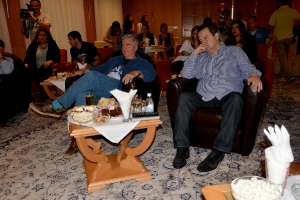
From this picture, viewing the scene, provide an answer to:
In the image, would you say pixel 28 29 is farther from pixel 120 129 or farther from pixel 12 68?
pixel 120 129

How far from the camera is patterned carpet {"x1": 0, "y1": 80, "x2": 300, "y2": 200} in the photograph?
72.9 inches

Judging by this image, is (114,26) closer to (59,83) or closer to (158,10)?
(59,83)

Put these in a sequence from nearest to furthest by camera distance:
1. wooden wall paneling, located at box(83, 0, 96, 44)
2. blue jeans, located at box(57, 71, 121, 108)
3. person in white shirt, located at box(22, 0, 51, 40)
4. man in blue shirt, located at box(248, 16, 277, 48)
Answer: blue jeans, located at box(57, 71, 121, 108)
man in blue shirt, located at box(248, 16, 277, 48)
person in white shirt, located at box(22, 0, 51, 40)
wooden wall paneling, located at box(83, 0, 96, 44)

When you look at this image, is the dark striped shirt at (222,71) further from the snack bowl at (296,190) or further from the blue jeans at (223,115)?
the snack bowl at (296,190)

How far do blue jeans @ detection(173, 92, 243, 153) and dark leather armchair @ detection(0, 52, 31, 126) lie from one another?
7.24 feet

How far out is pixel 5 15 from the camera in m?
5.21

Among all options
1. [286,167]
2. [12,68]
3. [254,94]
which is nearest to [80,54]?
[12,68]

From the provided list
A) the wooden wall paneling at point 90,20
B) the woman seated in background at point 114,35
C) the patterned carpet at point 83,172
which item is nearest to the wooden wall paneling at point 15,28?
the woman seated in background at point 114,35

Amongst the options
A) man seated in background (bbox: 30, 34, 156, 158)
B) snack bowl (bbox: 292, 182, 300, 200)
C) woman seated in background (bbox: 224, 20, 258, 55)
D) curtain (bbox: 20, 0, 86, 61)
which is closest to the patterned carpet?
man seated in background (bbox: 30, 34, 156, 158)

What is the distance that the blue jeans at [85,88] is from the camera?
7.84ft

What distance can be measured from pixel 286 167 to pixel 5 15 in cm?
569

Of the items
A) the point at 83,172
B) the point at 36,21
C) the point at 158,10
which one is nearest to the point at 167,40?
the point at 36,21

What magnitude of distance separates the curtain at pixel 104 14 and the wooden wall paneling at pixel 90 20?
137 mm

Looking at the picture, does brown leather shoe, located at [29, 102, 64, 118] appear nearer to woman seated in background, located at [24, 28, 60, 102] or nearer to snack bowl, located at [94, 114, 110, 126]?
snack bowl, located at [94, 114, 110, 126]
